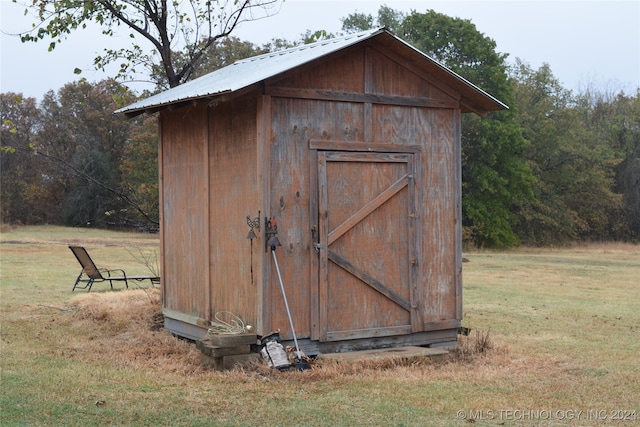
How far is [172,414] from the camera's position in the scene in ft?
21.3

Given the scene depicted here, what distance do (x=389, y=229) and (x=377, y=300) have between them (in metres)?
0.85

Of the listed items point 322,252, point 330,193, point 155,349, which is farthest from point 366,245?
point 155,349

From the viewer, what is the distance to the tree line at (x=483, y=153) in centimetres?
3966

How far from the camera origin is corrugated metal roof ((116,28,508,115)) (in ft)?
28.0

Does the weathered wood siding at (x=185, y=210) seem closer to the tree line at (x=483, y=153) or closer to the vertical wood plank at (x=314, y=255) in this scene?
the vertical wood plank at (x=314, y=255)

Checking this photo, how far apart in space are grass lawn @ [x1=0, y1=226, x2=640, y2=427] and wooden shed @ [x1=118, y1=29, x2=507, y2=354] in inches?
29.5

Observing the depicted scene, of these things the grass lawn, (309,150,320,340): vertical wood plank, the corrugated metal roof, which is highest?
the corrugated metal roof

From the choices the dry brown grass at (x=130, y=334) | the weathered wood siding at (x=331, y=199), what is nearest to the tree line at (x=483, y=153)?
the dry brown grass at (x=130, y=334)

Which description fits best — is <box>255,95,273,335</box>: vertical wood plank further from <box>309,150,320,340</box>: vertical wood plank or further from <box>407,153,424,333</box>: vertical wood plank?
<box>407,153,424,333</box>: vertical wood plank

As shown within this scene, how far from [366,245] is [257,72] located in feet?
7.75

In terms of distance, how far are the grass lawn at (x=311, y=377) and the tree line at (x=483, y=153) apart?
2029cm

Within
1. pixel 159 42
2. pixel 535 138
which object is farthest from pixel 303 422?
pixel 535 138

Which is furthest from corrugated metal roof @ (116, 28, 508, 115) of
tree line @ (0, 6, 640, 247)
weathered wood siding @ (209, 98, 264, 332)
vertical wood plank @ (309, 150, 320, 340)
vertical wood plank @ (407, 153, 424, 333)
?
tree line @ (0, 6, 640, 247)

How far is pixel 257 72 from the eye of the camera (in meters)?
9.09
